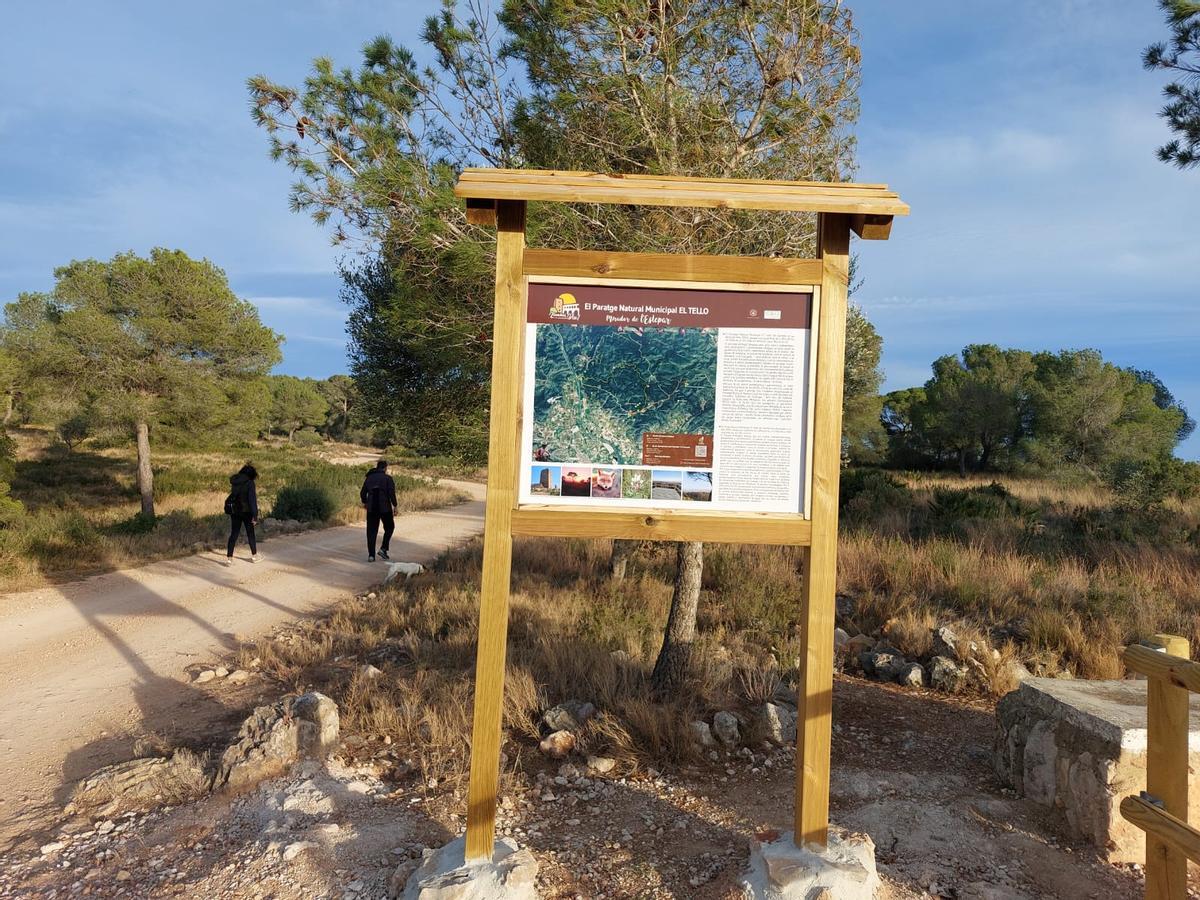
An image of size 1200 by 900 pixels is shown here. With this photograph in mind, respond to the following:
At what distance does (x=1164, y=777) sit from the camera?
265 centimetres

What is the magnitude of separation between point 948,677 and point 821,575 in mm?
3323

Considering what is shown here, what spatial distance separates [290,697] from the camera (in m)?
4.79

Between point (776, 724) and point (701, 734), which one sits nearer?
point (701, 734)

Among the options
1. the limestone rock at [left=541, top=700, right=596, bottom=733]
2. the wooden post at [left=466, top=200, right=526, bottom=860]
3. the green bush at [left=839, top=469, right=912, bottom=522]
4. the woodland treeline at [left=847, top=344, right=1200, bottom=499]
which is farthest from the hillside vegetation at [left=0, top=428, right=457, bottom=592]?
the woodland treeline at [left=847, top=344, right=1200, bottom=499]

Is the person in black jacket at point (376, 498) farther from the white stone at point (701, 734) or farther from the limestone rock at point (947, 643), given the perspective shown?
the limestone rock at point (947, 643)

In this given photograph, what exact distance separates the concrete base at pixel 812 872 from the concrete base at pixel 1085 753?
4.06 ft

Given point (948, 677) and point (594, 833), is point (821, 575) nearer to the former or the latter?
point (594, 833)

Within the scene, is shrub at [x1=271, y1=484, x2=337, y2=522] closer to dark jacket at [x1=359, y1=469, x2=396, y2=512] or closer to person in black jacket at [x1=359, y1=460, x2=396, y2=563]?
person in black jacket at [x1=359, y1=460, x2=396, y2=563]

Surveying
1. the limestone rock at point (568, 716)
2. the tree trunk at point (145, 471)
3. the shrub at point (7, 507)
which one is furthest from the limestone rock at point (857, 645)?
the tree trunk at point (145, 471)

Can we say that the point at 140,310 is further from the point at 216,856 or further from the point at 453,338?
the point at 216,856

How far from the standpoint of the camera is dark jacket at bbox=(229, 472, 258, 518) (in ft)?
37.1

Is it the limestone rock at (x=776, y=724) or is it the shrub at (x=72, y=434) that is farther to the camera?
the shrub at (x=72, y=434)

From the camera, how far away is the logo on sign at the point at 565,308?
3.16m

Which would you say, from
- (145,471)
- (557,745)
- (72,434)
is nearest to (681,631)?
(557,745)
